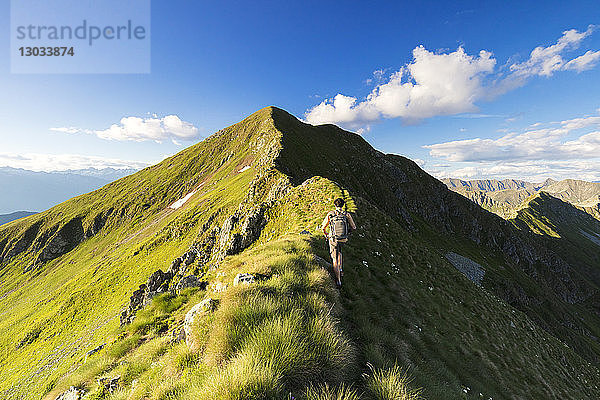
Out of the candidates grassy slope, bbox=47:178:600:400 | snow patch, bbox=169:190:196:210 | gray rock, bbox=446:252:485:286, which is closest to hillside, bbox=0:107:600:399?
grassy slope, bbox=47:178:600:400

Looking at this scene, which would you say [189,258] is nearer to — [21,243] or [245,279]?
[245,279]

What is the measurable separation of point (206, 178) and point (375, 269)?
103886mm

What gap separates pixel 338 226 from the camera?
10164mm

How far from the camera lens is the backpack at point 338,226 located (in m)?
10.1

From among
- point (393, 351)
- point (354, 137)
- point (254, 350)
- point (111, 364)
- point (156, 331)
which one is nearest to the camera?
point (254, 350)

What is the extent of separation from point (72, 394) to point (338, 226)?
10.3 m

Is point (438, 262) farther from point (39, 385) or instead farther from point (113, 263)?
point (113, 263)

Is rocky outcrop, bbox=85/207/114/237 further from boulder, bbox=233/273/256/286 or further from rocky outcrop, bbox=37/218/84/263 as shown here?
boulder, bbox=233/273/256/286

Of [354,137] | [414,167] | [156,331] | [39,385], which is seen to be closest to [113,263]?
[39,385]

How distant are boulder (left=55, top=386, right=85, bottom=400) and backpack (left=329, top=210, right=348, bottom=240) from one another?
379 inches

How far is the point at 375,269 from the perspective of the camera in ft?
48.6

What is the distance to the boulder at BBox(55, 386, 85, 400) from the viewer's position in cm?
674

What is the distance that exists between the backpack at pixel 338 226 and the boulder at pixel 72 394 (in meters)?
9.63

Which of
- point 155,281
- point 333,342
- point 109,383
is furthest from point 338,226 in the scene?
point 155,281
